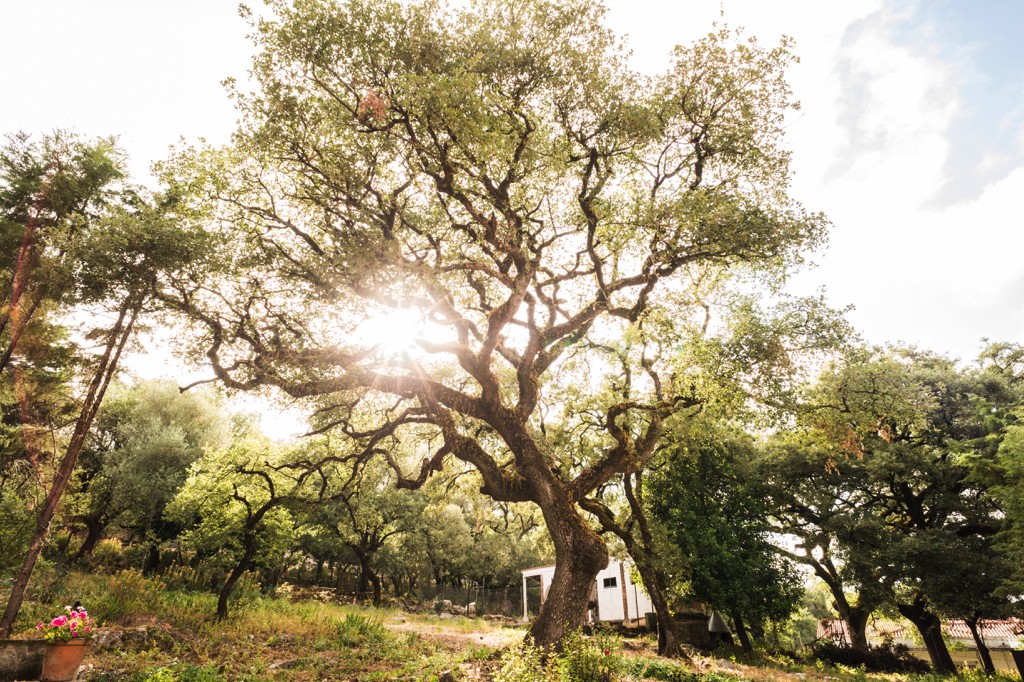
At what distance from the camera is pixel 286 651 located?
11.4 meters

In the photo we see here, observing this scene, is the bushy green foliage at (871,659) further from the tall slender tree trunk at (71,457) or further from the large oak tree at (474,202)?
the tall slender tree trunk at (71,457)

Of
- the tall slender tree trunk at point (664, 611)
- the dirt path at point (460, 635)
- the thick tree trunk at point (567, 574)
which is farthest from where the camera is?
the tall slender tree trunk at point (664, 611)

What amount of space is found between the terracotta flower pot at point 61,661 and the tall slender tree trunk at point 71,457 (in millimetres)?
4632

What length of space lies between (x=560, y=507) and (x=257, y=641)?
9.11 m

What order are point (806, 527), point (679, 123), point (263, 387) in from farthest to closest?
point (806, 527) < point (263, 387) < point (679, 123)

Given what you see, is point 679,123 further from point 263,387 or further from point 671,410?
point 263,387

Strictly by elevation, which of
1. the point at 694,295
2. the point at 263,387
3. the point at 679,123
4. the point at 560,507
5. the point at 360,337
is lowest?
the point at 560,507

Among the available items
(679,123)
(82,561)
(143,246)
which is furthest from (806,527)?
(82,561)

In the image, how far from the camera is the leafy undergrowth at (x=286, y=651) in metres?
7.26

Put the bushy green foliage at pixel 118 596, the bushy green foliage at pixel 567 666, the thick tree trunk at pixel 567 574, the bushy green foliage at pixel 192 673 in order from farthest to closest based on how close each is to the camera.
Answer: the bushy green foliage at pixel 118 596 → the thick tree trunk at pixel 567 574 → the bushy green foliage at pixel 192 673 → the bushy green foliage at pixel 567 666

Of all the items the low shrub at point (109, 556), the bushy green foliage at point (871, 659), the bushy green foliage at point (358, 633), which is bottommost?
the bushy green foliage at point (871, 659)

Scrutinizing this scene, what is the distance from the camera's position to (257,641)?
12.1m

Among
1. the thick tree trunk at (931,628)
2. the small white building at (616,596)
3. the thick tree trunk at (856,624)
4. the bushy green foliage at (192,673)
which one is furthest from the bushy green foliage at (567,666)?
the small white building at (616,596)

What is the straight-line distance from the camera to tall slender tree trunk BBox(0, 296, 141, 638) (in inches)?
386
